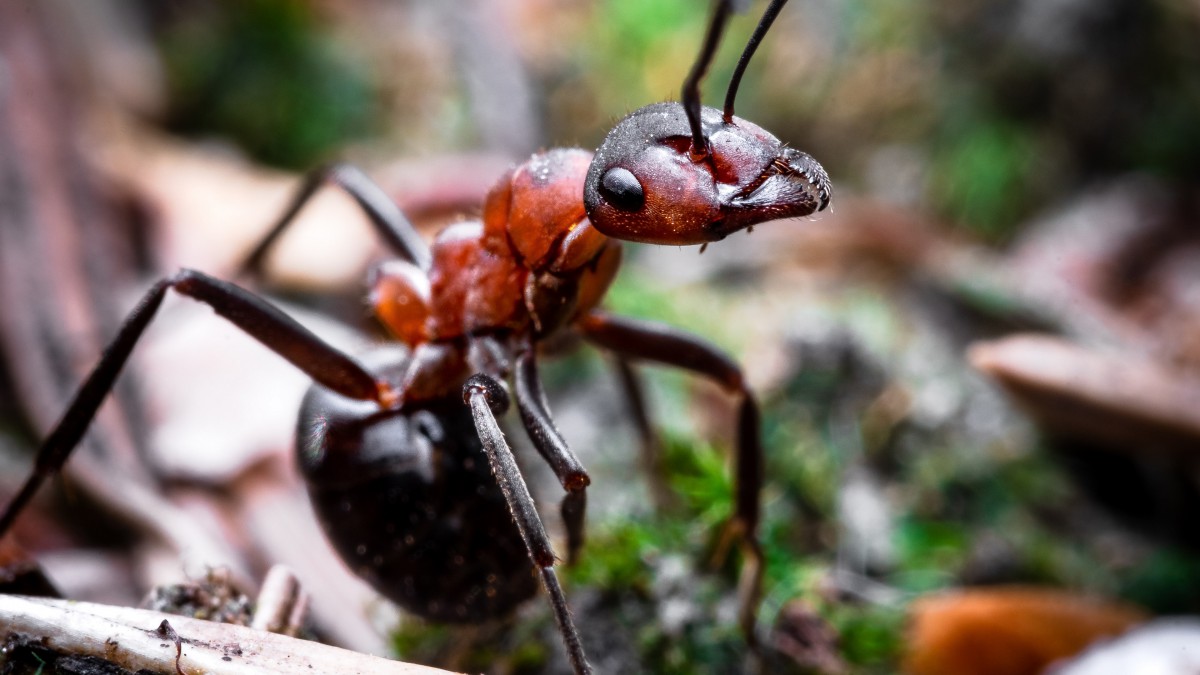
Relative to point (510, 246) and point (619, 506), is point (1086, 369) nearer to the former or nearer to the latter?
point (619, 506)

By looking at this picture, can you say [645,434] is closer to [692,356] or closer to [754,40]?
[692,356]

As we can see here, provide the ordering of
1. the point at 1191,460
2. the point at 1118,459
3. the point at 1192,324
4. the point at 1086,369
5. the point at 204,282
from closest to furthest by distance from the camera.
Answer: the point at 204,282
the point at 1086,369
the point at 1191,460
the point at 1118,459
the point at 1192,324

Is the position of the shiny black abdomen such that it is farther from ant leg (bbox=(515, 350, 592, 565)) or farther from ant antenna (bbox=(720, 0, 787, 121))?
ant antenna (bbox=(720, 0, 787, 121))

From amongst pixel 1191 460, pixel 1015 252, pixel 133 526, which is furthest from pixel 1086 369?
pixel 133 526

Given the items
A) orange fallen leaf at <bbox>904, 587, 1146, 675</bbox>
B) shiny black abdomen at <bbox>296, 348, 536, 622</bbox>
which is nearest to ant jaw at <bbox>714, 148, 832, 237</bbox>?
shiny black abdomen at <bbox>296, 348, 536, 622</bbox>

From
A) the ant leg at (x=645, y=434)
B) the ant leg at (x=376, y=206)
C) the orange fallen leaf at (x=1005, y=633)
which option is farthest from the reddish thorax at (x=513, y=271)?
the orange fallen leaf at (x=1005, y=633)

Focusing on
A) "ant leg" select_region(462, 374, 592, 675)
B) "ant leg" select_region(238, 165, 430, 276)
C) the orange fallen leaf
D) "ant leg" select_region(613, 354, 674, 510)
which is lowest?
"ant leg" select_region(462, 374, 592, 675)

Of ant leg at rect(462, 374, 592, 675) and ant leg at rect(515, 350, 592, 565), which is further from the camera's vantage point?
ant leg at rect(515, 350, 592, 565)
